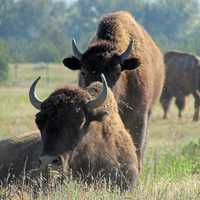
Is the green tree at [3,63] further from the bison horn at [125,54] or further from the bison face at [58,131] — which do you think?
the bison face at [58,131]

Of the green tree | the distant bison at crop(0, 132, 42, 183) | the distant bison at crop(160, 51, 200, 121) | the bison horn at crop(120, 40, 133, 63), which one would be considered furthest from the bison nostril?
the green tree

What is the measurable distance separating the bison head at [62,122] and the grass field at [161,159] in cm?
39

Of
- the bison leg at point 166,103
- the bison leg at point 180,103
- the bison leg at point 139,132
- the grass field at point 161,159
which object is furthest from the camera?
the bison leg at point 180,103

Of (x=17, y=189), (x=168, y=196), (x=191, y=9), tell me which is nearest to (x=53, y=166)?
(x=17, y=189)

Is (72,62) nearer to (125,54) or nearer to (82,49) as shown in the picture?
(125,54)

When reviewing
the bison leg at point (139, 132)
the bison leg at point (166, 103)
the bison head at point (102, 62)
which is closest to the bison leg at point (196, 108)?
the bison leg at point (166, 103)

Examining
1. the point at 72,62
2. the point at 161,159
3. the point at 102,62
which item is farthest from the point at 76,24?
the point at 102,62

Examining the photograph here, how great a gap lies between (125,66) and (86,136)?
3072mm

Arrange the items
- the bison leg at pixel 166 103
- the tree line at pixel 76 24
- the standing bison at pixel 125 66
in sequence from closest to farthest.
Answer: the standing bison at pixel 125 66, the bison leg at pixel 166 103, the tree line at pixel 76 24

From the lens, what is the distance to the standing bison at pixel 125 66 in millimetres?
12617

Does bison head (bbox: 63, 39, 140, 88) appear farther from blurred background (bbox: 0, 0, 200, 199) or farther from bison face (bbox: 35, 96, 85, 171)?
bison face (bbox: 35, 96, 85, 171)

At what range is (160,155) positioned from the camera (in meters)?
15.9

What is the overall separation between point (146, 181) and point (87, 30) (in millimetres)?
88698

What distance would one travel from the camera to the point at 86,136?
10.0m
